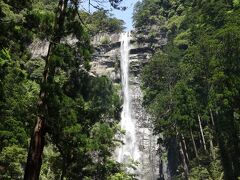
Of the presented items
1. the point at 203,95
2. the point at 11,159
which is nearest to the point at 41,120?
the point at 11,159

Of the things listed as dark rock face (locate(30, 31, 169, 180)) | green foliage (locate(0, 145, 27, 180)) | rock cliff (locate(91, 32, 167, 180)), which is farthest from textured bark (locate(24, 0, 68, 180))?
rock cliff (locate(91, 32, 167, 180))

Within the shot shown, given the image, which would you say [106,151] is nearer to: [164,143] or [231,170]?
[231,170]

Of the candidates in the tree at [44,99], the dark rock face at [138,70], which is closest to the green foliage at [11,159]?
the tree at [44,99]

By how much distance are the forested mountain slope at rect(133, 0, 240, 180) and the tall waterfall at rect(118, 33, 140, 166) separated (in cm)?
572

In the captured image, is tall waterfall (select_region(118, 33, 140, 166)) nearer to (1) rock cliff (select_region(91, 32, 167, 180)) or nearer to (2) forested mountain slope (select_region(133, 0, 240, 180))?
(1) rock cliff (select_region(91, 32, 167, 180))

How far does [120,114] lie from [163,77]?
557 inches

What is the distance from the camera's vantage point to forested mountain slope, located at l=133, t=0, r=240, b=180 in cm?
2642

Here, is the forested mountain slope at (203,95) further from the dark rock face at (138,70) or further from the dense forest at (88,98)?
the dark rock face at (138,70)

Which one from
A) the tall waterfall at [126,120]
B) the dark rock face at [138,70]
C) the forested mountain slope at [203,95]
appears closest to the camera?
the forested mountain slope at [203,95]

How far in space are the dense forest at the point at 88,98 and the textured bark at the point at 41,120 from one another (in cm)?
2

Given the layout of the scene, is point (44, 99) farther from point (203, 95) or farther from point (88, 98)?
point (203, 95)

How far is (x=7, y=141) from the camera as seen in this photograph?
18.8 metres

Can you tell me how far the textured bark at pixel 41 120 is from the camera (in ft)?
24.9

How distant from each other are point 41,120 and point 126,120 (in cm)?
4317
